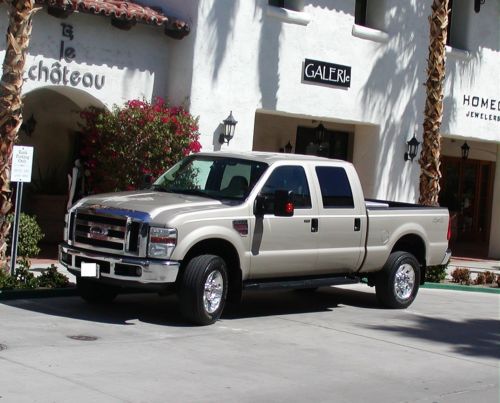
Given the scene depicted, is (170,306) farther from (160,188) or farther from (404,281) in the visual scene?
(404,281)

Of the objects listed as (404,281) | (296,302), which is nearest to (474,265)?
(404,281)

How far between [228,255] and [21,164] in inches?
128

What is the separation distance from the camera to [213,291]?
11.2 meters

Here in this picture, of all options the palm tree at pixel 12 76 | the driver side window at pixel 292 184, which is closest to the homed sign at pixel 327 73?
the driver side window at pixel 292 184

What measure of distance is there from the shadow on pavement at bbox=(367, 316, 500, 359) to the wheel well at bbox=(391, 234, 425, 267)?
1.13 metres

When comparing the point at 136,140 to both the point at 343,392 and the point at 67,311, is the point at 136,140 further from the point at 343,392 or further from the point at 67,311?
the point at 343,392

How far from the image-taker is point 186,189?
12188mm

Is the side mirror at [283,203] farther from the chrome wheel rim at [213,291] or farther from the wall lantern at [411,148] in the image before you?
the wall lantern at [411,148]

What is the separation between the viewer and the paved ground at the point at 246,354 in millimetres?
8227

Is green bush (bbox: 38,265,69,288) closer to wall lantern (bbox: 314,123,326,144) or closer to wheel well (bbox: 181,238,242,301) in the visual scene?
wheel well (bbox: 181,238,242,301)

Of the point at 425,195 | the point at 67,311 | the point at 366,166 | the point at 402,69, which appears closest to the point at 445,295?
the point at 425,195

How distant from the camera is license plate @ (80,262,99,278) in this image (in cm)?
1088

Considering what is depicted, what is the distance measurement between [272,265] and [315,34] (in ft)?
26.4

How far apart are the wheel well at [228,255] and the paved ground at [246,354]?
0.46 m
